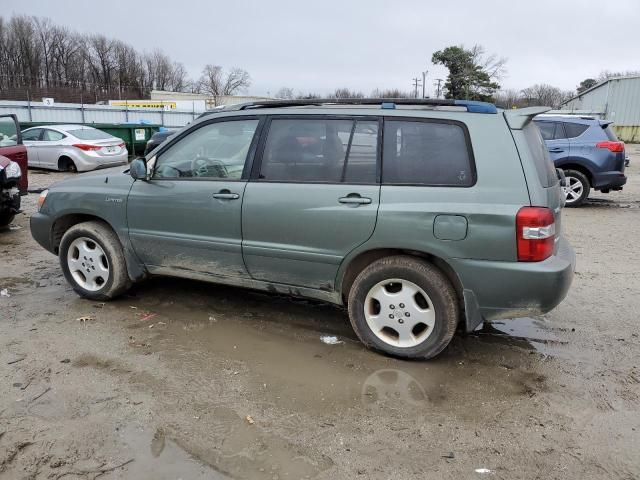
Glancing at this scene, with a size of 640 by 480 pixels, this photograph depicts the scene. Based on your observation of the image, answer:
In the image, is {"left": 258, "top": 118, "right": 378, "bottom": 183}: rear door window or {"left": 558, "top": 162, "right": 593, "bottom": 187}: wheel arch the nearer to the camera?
{"left": 258, "top": 118, "right": 378, "bottom": 183}: rear door window

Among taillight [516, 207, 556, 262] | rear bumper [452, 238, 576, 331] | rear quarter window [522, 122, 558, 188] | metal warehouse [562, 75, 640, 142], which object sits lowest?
rear bumper [452, 238, 576, 331]

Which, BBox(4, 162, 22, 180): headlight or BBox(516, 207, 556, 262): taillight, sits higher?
BBox(4, 162, 22, 180): headlight

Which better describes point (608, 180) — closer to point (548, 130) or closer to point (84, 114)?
point (548, 130)

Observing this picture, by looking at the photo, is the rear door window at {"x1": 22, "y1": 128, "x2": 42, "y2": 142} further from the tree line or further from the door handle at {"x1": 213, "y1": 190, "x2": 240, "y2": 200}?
the tree line

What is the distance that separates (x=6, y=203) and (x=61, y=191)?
130 inches

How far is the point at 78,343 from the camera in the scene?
3.94 m

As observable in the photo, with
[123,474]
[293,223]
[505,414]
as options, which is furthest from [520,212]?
[123,474]

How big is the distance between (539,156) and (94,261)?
381cm

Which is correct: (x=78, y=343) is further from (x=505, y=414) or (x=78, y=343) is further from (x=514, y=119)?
(x=514, y=119)

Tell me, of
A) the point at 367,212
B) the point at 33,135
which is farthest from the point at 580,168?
the point at 33,135

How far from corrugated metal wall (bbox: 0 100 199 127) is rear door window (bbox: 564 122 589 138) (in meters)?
22.5

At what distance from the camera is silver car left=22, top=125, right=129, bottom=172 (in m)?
14.8

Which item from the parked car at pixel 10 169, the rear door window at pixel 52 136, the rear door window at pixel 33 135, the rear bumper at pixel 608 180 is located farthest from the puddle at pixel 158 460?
the rear door window at pixel 33 135

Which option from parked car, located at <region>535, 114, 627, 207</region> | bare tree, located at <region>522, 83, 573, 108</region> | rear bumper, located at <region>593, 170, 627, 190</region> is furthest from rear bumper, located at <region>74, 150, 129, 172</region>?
bare tree, located at <region>522, 83, 573, 108</region>
